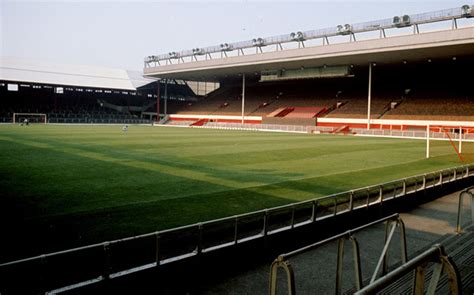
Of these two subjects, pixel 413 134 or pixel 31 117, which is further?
pixel 31 117

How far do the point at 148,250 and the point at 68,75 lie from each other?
68216 mm

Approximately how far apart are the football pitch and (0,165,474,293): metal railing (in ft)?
2.71

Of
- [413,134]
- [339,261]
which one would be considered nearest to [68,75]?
[413,134]

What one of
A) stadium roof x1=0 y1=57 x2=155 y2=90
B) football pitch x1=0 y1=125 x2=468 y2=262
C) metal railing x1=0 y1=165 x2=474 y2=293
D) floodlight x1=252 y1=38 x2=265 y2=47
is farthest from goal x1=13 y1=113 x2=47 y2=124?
metal railing x1=0 y1=165 x2=474 y2=293

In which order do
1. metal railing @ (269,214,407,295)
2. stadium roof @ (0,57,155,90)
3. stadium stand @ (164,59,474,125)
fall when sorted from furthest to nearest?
1. stadium roof @ (0,57,155,90)
2. stadium stand @ (164,59,474,125)
3. metal railing @ (269,214,407,295)

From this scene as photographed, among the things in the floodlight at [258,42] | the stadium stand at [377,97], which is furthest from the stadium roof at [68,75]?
the floodlight at [258,42]

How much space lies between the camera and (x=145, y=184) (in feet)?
41.5

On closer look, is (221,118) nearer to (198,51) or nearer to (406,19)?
(198,51)

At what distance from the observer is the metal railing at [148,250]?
4918 mm

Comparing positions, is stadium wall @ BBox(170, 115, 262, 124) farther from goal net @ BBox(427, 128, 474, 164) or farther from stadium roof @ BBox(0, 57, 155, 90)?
goal net @ BBox(427, 128, 474, 164)

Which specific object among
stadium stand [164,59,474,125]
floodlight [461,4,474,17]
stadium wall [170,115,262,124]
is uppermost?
floodlight [461,4,474,17]

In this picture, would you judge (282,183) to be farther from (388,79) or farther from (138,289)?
(388,79)

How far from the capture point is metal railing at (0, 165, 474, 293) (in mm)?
4918

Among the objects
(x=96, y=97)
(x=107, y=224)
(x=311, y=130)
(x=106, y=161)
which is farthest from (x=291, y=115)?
(x=107, y=224)
